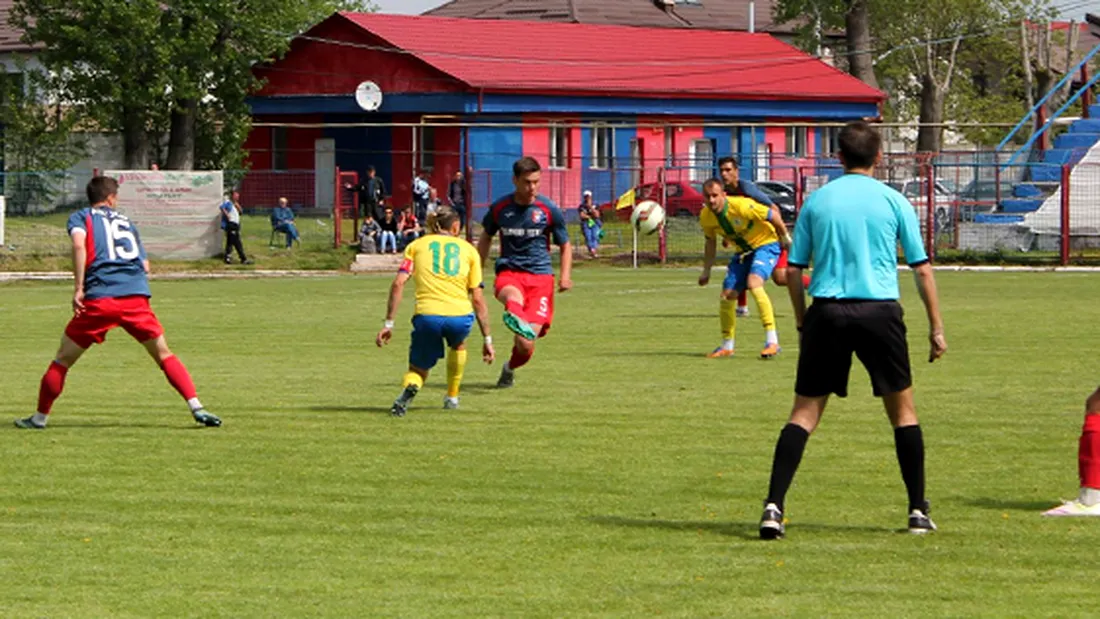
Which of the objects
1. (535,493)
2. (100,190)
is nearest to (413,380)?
(100,190)

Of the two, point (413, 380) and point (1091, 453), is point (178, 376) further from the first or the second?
point (1091, 453)

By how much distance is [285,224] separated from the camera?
4072 cm

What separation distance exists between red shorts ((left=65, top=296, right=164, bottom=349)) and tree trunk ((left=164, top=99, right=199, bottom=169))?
40858mm

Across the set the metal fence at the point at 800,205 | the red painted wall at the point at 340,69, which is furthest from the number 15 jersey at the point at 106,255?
the red painted wall at the point at 340,69

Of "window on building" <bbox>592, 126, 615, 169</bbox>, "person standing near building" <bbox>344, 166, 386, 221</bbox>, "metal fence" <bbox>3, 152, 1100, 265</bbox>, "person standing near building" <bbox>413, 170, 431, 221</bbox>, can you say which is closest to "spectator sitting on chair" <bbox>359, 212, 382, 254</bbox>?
"person standing near building" <bbox>344, 166, 386, 221</bbox>

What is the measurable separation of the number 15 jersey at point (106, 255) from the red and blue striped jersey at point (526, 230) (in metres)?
3.43

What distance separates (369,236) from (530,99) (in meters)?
14.9

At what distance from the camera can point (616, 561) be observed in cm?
818

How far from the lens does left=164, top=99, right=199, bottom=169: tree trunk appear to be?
52906 millimetres

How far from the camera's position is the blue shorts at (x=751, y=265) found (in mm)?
18188

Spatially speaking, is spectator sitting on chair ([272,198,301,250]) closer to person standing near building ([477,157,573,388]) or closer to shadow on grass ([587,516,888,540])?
person standing near building ([477,157,573,388])

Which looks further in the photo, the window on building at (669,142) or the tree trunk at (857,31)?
the tree trunk at (857,31)

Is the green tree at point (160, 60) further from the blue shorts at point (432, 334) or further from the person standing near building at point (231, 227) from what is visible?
the blue shorts at point (432, 334)

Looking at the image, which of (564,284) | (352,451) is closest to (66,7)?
(564,284)
